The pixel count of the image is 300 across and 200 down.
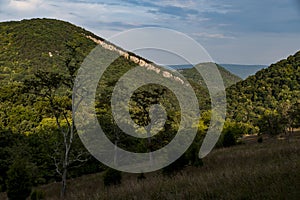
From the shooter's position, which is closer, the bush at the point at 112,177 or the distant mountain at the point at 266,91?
the bush at the point at 112,177

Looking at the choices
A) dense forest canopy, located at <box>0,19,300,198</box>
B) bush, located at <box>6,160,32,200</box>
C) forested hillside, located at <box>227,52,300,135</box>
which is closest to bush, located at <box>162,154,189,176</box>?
dense forest canopy, located at <box>0,19,300,198</box>

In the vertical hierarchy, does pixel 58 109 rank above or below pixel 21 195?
above

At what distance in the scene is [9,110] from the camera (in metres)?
53.6

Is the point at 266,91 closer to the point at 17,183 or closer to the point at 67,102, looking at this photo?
the point at 17,183

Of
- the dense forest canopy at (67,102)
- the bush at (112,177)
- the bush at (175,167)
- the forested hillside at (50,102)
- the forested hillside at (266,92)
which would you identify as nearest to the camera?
the bush at (175,167)

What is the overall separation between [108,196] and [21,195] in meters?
11.6

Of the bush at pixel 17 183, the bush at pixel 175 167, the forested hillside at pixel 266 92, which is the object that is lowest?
the bush at pixel 17 183

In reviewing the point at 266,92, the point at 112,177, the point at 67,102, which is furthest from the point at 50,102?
the point at 266,92

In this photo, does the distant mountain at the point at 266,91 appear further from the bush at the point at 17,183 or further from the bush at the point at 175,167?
the bush at the point at 175,167

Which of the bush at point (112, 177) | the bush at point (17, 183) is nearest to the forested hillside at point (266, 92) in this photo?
the bush at point (112, 177)

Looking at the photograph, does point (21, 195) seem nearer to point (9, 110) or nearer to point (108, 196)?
point (108, 196)

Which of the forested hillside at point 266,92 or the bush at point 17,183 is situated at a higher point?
the forested hillside at point 266,92

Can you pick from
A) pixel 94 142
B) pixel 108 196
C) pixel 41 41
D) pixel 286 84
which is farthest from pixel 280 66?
pixel 108 196

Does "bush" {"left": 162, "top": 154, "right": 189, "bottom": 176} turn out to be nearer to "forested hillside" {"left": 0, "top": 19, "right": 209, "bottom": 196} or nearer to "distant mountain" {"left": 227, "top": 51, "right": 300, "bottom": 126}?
"forested hillside" {"left": 0, "top": 19, "right": 209, "bottom": 196}
